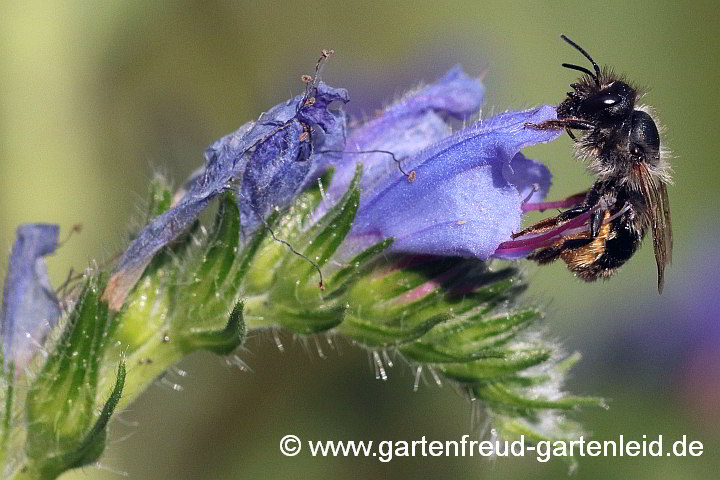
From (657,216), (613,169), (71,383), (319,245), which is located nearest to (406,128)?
(319,245)

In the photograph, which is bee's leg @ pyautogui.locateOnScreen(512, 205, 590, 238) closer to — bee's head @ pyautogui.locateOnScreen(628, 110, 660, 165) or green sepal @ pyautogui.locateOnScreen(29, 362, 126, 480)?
bee's head @ pyautogui.locateOnScreen(628, 110, 660, 165)

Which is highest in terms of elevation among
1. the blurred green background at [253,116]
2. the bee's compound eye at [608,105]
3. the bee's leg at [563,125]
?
the blurred green background at [253,116]

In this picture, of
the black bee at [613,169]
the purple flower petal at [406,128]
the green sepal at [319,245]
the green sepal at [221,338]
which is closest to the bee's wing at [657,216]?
the black bee at [613,169]

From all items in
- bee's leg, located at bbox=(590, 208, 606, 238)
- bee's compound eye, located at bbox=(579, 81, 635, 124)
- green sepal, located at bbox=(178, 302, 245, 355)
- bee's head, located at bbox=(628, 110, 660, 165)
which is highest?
bee's compound eye, located at bbox=(579, 81, 635, 124)

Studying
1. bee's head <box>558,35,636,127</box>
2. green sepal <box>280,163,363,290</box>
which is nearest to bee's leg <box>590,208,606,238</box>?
bee's head <box>558,35,636,127</box>

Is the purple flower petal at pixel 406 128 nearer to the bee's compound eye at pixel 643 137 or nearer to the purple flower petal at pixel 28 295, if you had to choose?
the bee's compound eye at pixel 643 137

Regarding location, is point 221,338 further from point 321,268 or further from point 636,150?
point 636,150
